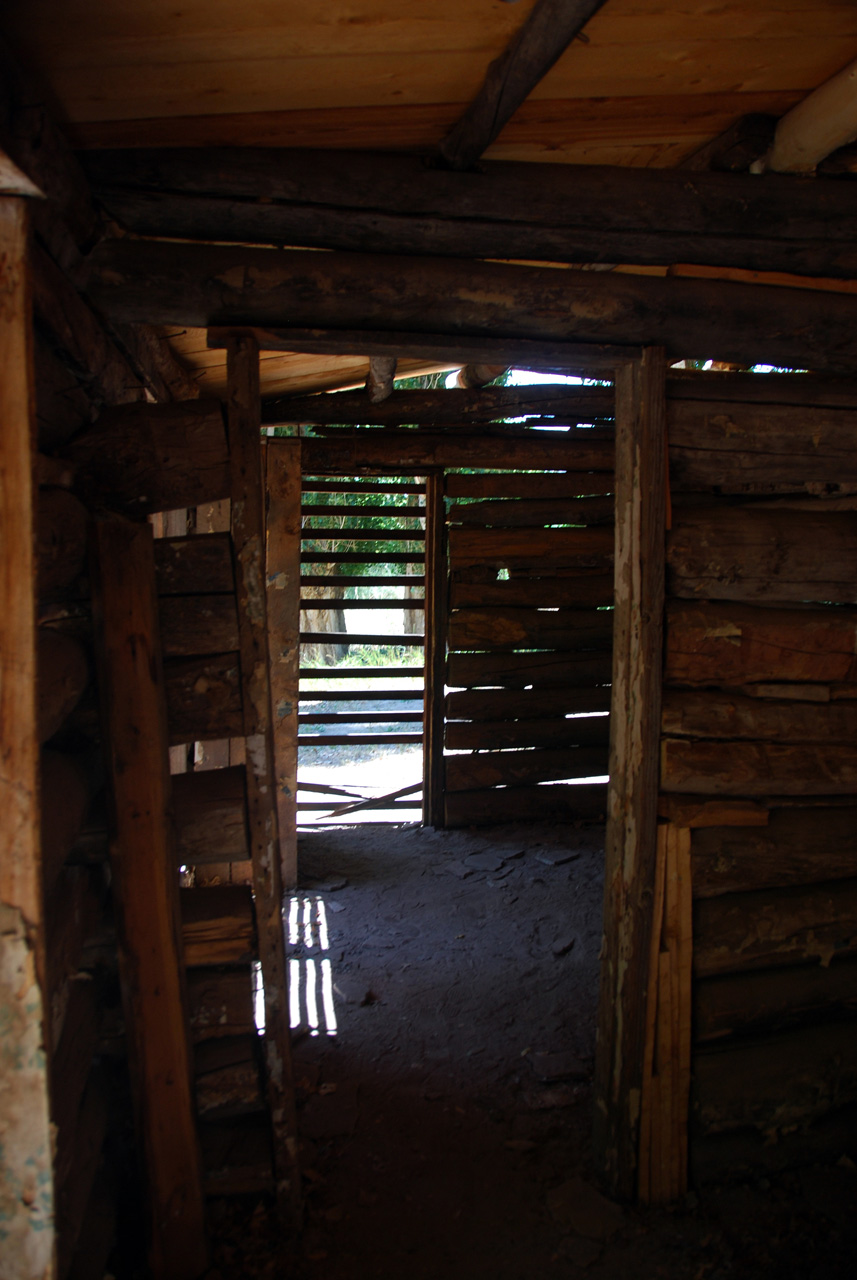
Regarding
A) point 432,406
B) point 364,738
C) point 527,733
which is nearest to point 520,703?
point 527,733

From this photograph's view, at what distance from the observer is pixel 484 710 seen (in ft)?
19.4

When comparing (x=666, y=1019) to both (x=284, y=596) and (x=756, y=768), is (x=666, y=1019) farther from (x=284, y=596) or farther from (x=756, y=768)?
(x=284, y=596)

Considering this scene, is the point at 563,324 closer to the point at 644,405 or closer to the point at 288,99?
the point at 644,405

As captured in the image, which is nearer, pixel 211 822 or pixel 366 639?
pixel 211 822

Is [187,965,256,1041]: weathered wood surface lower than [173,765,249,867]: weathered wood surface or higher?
lower

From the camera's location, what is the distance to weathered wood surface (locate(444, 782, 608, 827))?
5.98 metres

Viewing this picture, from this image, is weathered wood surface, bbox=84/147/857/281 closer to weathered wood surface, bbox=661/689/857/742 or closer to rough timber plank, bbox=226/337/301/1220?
rough timber plank, bbox=226/337/301/1220

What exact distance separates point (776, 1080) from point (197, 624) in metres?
2.42

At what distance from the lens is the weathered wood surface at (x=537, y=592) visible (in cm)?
577

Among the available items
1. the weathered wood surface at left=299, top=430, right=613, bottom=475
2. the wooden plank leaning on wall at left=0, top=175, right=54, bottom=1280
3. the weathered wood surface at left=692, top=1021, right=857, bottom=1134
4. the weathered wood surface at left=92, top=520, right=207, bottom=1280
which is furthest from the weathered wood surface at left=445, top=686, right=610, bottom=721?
the wooden plank leaning on wall at left=0, top=175, right=54, bottom=1280

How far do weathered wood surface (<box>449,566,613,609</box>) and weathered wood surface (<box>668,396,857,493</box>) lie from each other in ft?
10.6

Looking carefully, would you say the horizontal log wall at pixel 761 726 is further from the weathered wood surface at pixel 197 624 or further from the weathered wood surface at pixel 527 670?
the weathered wood surface at pixel 527 670

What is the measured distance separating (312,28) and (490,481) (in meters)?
4.13

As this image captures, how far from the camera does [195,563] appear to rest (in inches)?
89.0
